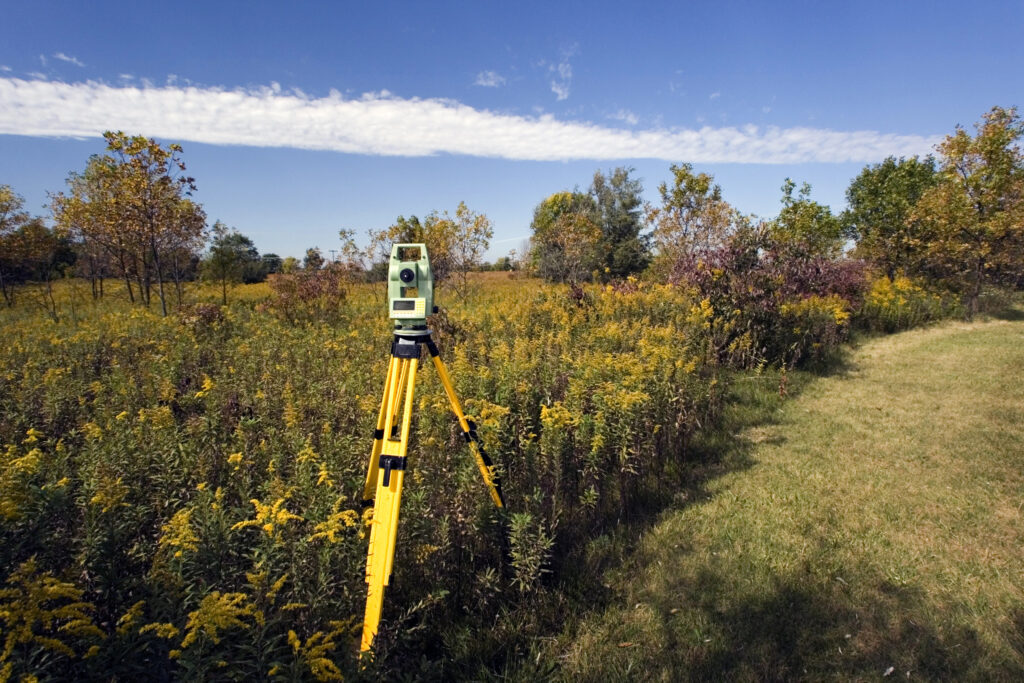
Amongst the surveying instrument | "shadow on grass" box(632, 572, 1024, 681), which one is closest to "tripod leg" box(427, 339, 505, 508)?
the surveying instrument

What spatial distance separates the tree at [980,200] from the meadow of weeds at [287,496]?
1113cm

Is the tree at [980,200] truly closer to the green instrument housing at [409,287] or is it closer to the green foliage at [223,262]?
the green instrument housing at [409,287]

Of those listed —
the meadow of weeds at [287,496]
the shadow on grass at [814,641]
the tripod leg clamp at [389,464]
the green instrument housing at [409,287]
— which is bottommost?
the shadow on grass at [814,641]

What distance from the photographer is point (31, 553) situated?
209 cm

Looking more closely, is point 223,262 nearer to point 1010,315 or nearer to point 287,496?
point 287,496

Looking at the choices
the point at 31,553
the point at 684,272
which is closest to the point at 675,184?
the point at 684,272

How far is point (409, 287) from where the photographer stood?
8.11ft

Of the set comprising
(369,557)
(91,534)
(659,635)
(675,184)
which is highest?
(675,184)

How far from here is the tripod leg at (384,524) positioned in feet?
6.65

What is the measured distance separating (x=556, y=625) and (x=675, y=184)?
2242 cm

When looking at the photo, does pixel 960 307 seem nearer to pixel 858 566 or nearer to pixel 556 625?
pixel 858 566

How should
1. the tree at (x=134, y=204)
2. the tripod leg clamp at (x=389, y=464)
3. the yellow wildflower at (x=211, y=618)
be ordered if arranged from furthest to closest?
the tree at (x=134, y=204)
the tripod leg clamp at (x=389, y=464)
the yellow wildflower at (x=211, y=618)

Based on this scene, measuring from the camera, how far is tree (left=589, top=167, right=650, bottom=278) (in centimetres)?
3120

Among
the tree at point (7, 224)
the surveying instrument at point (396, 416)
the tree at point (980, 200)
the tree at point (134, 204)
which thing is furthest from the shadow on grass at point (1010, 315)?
the tree at point (7, 224)
